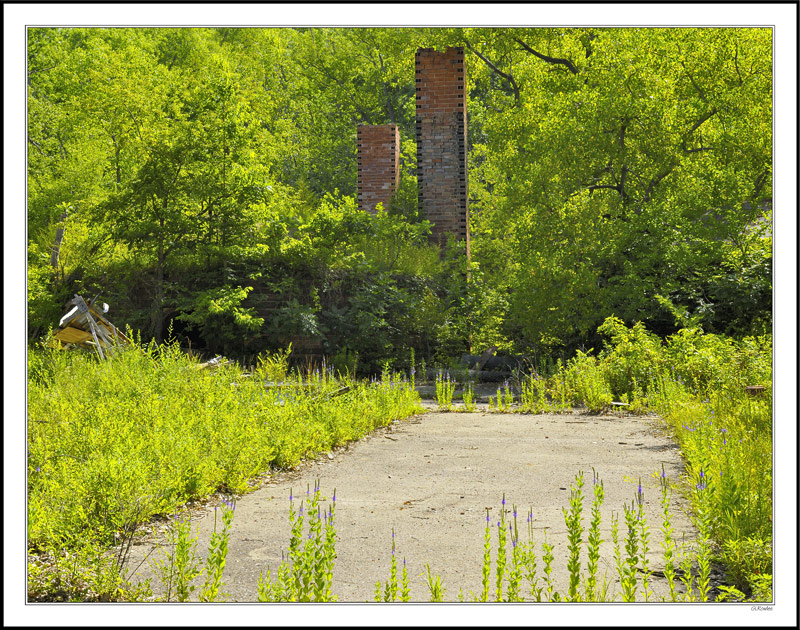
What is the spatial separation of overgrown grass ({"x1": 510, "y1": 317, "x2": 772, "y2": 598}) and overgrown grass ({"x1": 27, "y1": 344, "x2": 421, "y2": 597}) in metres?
2.51

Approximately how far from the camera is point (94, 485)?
4.21m

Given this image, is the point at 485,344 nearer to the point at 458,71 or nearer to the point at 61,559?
the point at 458,71

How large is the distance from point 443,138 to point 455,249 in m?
2.50

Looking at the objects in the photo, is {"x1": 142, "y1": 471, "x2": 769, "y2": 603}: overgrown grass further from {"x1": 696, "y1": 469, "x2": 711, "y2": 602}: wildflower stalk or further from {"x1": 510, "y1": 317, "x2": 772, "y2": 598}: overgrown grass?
{"x1": 510, "y1": 317, "x2": 772, "y2": 598}: overgrown grass

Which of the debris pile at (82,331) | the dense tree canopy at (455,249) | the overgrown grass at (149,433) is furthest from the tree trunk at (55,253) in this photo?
the overgrown grass at (149,433)

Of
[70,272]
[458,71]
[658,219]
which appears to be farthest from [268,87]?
[658,219]

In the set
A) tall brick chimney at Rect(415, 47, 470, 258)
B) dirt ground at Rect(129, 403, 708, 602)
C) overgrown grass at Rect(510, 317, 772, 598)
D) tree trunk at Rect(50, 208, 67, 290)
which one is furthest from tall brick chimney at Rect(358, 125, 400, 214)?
dirt ground at Rect(129, 403, 708, 602)

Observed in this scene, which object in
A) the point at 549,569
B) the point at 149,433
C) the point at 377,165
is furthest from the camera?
the point at 377,165

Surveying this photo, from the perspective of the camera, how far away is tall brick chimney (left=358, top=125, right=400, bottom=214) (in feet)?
60.4

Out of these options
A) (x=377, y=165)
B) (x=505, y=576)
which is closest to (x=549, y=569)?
(x=505, y=576)

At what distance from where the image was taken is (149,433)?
5.51 metres

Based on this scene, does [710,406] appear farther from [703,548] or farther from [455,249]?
[455,249]

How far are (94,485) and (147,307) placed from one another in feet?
32.9

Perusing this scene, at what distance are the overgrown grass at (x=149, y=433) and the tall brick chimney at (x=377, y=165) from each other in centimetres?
942
